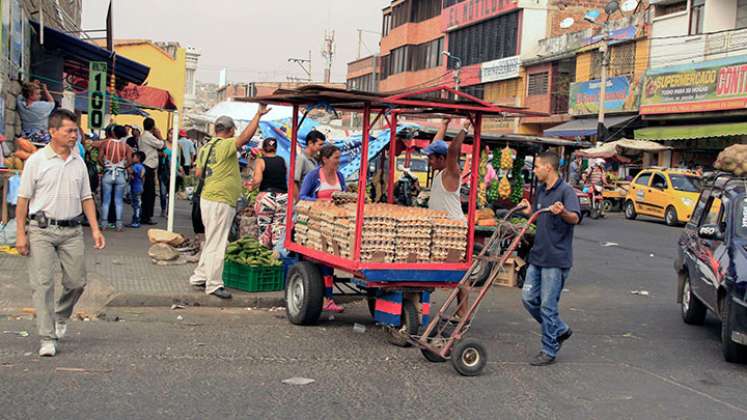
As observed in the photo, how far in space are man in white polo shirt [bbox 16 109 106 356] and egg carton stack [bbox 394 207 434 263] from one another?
2643mm

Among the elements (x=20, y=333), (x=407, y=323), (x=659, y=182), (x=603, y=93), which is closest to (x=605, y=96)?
(x=603, y=93)

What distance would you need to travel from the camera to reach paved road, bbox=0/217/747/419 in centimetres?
581

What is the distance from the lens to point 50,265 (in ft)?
22.5

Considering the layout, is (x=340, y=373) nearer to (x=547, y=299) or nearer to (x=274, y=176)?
(x=547, y=299)

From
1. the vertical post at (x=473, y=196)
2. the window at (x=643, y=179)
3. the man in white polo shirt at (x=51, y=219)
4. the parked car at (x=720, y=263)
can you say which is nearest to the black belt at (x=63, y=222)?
the man in white polo shirt at (x=51, y=219)

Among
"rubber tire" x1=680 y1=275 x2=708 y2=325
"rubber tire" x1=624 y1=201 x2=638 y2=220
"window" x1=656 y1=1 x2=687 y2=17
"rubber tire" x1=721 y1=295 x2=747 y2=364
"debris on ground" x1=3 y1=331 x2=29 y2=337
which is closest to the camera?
"debris on ground" x1=3 y1=331 x2=29 y2=337

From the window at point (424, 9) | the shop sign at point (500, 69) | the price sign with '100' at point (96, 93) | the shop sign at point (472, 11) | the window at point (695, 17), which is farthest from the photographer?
the window at point (424, 9)

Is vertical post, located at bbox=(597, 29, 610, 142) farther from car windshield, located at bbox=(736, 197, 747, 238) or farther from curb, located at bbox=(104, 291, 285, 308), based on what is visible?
curb, located at bbox=(104, 291, 285, 308)

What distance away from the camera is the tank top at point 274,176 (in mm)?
11703

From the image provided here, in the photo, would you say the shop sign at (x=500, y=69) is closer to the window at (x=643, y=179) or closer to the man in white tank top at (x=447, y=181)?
the window at (x=643, y=179)

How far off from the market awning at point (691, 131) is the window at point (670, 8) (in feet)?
16.4

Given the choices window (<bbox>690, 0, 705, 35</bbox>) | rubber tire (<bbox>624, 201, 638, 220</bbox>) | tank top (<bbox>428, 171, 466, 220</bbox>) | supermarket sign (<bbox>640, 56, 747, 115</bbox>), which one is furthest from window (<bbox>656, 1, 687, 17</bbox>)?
tank top (<bbox>428, 171, 466, 220</bbox>)

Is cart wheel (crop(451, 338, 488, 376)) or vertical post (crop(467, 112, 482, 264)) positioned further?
vertical post (crop(467, 112, 482, 264))

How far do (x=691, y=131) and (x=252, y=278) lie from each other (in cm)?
2568
